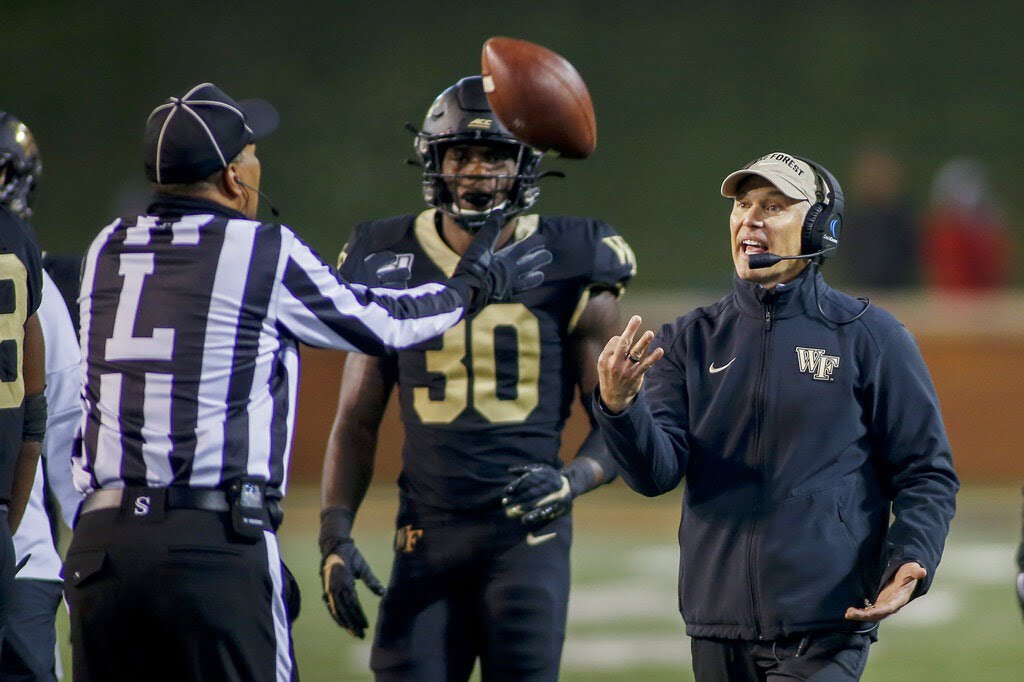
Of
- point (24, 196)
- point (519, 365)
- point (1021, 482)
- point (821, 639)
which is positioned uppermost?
point (24, 196)

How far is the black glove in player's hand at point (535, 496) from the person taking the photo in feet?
11.8

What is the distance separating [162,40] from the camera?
1427cm

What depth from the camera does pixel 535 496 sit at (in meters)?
3.61

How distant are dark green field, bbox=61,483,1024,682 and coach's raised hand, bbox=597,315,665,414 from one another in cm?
301

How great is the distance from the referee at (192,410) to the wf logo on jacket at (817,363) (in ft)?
3.01

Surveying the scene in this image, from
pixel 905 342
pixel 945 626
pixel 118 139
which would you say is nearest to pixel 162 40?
pixel 118 139

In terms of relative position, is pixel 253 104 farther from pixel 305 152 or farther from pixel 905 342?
pixel 305 152

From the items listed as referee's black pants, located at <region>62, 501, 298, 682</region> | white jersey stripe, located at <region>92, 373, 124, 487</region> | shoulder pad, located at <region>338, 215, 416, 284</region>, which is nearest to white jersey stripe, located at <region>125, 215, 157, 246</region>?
white jersey stripe, located at <region>92, 373, 124, 487</region>

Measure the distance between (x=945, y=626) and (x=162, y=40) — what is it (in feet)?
33.4

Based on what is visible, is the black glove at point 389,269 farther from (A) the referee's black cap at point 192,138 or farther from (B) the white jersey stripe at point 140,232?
(B) the white jersey stripe at point 140,232

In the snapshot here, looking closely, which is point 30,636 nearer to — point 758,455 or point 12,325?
point 12,325

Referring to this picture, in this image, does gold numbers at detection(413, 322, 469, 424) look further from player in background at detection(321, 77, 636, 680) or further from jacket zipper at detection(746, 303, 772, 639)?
jacket zipper at detection(746, 303, 772, 639)

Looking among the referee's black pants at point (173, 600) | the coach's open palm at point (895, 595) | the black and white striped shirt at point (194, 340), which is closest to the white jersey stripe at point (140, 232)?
the black and white striped shirt at point (194, 340)

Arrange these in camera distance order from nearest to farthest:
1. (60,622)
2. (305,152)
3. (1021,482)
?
(60,622)
(1021,482)
(305,152)
